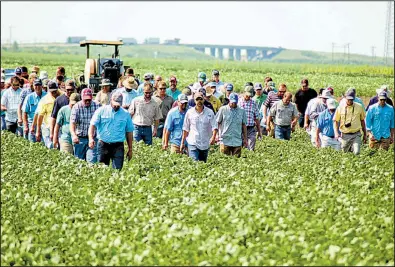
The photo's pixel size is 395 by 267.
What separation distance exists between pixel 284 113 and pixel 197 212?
36.9ft

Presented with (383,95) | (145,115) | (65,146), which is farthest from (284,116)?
(65,146)

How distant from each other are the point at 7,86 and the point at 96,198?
13.7m

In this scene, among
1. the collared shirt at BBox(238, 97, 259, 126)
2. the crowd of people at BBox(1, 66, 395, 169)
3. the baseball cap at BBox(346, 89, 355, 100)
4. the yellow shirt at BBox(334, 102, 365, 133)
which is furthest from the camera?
the collared shirt at BBox(238, 97, 259, 126)

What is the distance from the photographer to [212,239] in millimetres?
8031

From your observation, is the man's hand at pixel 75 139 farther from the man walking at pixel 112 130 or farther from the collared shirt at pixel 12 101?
the collared shirt at pixel 12 101

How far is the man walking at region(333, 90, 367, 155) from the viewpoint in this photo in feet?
56.7

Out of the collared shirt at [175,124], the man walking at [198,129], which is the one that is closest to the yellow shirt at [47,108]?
the collared shirt at [175,124]

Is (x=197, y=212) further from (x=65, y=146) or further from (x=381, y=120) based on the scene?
(x=381, y=120)

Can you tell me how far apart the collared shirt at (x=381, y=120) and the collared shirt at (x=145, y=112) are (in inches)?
176

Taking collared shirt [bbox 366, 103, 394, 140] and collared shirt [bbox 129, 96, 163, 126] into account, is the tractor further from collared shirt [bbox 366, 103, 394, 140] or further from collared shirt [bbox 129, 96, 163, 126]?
collared shirt [bbox 366, 103, 394, 140]

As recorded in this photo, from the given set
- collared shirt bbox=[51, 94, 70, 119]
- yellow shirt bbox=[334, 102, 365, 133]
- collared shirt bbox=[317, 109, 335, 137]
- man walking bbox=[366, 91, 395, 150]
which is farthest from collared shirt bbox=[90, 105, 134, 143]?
man walking bbox=[366, 91, 395, 150]

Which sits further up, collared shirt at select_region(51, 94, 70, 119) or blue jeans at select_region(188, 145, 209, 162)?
collared shirt at select_region(51, 94, 70, 119)

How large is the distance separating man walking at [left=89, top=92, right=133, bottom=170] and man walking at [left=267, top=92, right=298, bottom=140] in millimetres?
6071

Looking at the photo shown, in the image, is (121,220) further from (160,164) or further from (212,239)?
(160,164)
